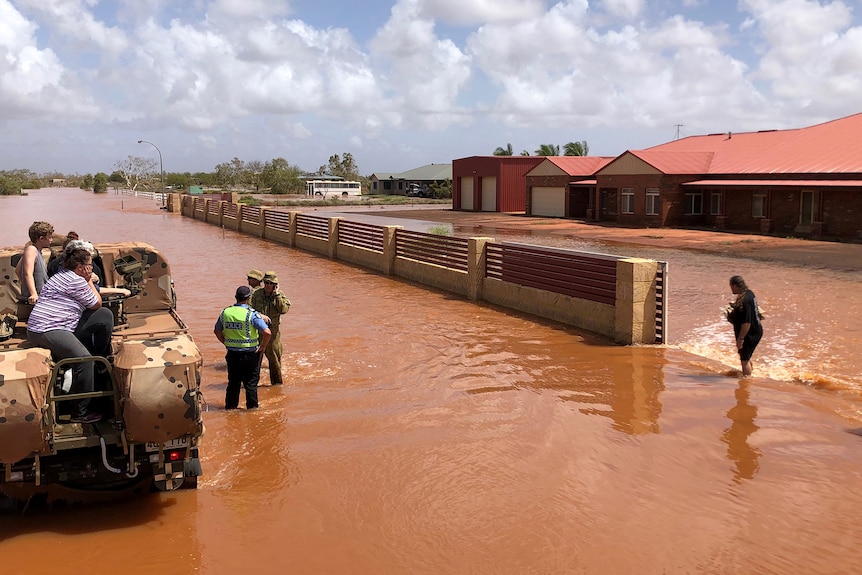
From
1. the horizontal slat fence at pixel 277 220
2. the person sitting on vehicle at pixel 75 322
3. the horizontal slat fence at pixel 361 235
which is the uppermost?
the horizontal slat fence at pixel 277 220

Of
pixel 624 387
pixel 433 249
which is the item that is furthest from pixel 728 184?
pixel 624 387

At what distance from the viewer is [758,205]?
36594 millimetres

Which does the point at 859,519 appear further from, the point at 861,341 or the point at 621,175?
the point at 621,175

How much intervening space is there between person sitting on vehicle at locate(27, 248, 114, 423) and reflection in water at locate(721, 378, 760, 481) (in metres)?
5.15

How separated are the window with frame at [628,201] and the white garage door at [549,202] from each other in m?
7.80

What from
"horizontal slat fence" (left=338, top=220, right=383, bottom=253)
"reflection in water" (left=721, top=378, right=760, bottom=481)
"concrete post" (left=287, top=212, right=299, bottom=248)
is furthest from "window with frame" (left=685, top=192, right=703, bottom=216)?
"reflection in water" (left=721, top=378, right=760, bottom=481)

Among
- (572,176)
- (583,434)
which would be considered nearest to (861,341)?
(583,434)

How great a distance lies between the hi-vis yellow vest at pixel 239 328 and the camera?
7.58m

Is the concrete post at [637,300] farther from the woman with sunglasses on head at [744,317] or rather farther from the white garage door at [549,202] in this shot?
the white garage door at [549,202]

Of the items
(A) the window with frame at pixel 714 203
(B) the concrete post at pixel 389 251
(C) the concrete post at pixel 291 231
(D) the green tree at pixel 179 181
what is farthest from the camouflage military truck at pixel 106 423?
(D) the green tree at pixel 179 181

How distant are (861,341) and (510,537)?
8925 mm

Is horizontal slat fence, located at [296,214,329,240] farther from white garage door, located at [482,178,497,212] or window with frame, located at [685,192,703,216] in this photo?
white garage door, located at [482,178,497,212]

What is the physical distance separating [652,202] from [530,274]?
28.2 metres

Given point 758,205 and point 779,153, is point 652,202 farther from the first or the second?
point 779,153
